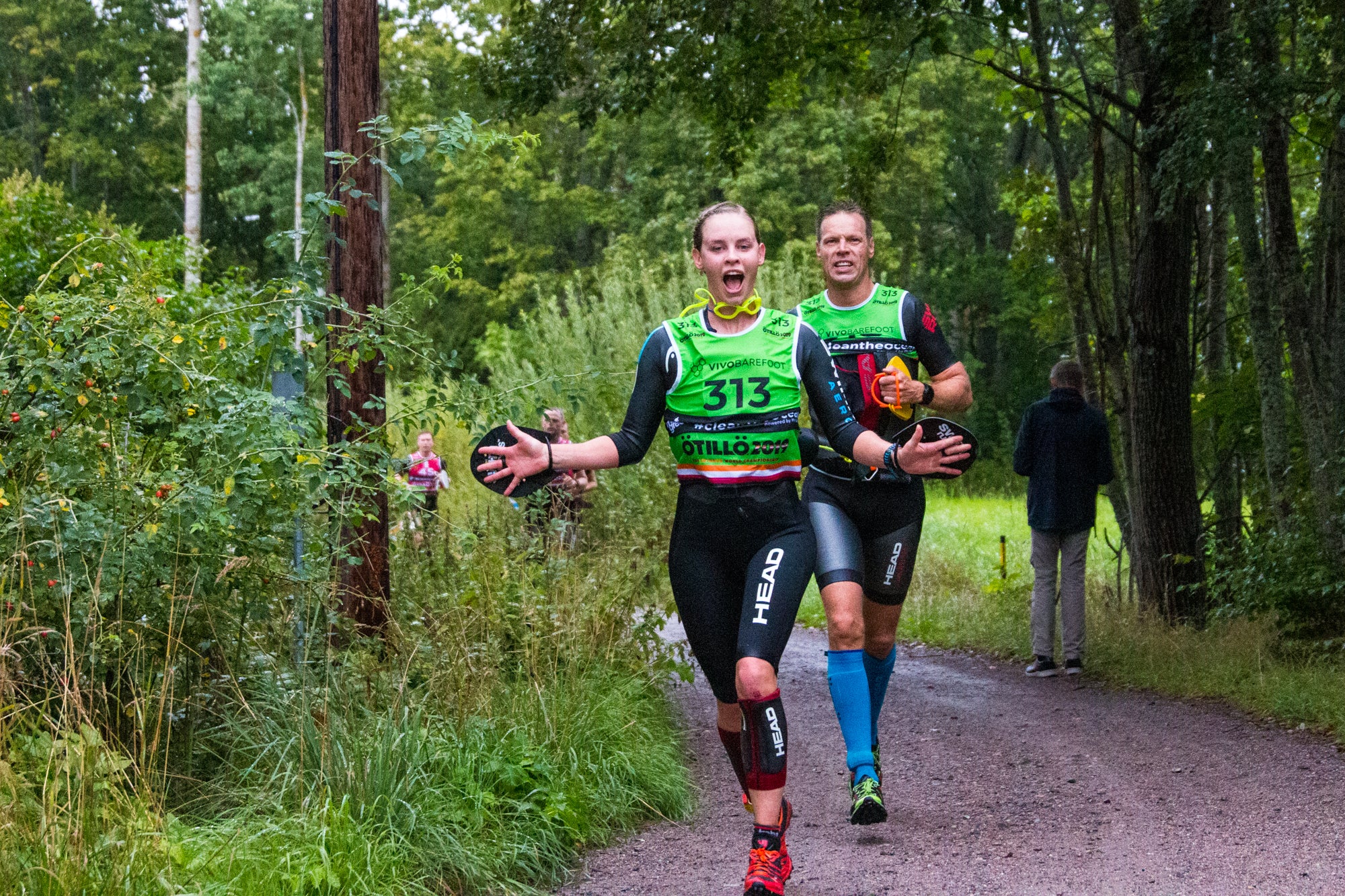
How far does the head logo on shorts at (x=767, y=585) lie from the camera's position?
169 inches

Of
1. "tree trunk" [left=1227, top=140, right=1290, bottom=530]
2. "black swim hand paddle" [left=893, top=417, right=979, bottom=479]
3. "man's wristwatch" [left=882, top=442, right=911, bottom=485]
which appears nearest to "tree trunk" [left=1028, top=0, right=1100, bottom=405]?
"tree trunk" [left=1227, top=140, right=1290, bottom=530]

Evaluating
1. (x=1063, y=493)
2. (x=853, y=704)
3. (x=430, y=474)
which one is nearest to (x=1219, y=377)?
(x=1063, y=493)

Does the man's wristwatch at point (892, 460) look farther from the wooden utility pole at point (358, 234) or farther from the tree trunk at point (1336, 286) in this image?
Result: the tree trunk at point (1336, 286)

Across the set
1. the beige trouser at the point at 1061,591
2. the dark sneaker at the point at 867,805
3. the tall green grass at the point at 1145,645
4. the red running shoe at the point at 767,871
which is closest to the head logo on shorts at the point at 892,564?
the dark sneaker at the point at 867,805

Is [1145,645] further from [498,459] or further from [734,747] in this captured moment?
[498,459]

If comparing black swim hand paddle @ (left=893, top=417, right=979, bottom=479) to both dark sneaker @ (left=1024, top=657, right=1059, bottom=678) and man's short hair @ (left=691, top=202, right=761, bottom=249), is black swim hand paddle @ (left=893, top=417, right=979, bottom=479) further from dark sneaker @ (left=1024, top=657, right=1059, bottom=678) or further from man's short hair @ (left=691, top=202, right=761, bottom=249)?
dark sneaker @ (left=1024, top=657, right=1059, bottom=678)

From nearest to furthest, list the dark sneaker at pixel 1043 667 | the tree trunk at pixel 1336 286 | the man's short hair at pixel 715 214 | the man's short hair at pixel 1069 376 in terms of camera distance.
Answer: the man's short hair at pixel 715 214 → the tree trunk at pixel 1336 286 → the man's short hair at pixel 1069 376 → the dark sneaker at pixel 1043 667

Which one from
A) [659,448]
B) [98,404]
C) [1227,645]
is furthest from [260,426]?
[659,448]

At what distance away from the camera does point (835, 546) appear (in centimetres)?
532

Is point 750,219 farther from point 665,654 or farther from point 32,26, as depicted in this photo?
point 32,26

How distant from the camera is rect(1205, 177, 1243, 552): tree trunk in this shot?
10.9 meters

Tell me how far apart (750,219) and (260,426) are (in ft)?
5.99

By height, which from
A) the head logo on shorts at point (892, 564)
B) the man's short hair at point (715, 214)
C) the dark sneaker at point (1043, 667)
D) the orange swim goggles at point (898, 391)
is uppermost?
the man's short hair at point (715, 214)

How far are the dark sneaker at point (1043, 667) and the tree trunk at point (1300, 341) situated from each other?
79.5 inches
